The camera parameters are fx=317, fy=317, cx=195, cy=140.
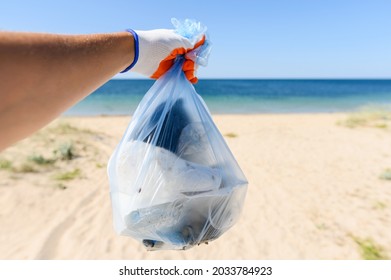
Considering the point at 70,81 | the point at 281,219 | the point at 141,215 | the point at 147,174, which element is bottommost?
the point at 281,219

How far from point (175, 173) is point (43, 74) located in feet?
2.19

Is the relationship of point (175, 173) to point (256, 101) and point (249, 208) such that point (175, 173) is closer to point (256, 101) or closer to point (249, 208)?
point (249, 208)

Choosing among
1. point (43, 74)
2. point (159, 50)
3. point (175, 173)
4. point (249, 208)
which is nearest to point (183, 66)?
point (159, 50)

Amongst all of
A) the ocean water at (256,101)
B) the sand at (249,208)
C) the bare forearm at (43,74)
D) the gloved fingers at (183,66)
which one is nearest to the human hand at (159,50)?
the gloved fingers at (183,66)

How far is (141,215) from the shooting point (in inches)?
52.1

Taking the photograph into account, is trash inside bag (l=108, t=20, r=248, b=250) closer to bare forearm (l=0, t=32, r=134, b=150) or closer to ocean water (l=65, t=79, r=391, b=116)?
bare forearm (l=0, t=32, r=134, b=150)

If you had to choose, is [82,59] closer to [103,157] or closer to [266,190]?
[266,190]

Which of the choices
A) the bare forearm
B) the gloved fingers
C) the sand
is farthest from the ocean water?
the bare forearm

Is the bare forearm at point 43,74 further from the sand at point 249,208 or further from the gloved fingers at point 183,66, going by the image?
the sand at point 249,208

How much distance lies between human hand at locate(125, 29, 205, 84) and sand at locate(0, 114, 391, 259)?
1.91 metres

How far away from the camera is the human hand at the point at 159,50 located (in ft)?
4.30

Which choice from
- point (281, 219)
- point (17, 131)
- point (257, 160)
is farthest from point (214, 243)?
point (257, 160)

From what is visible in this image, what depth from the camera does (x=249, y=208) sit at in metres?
3.84

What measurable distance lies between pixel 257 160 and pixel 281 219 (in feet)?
7.92
